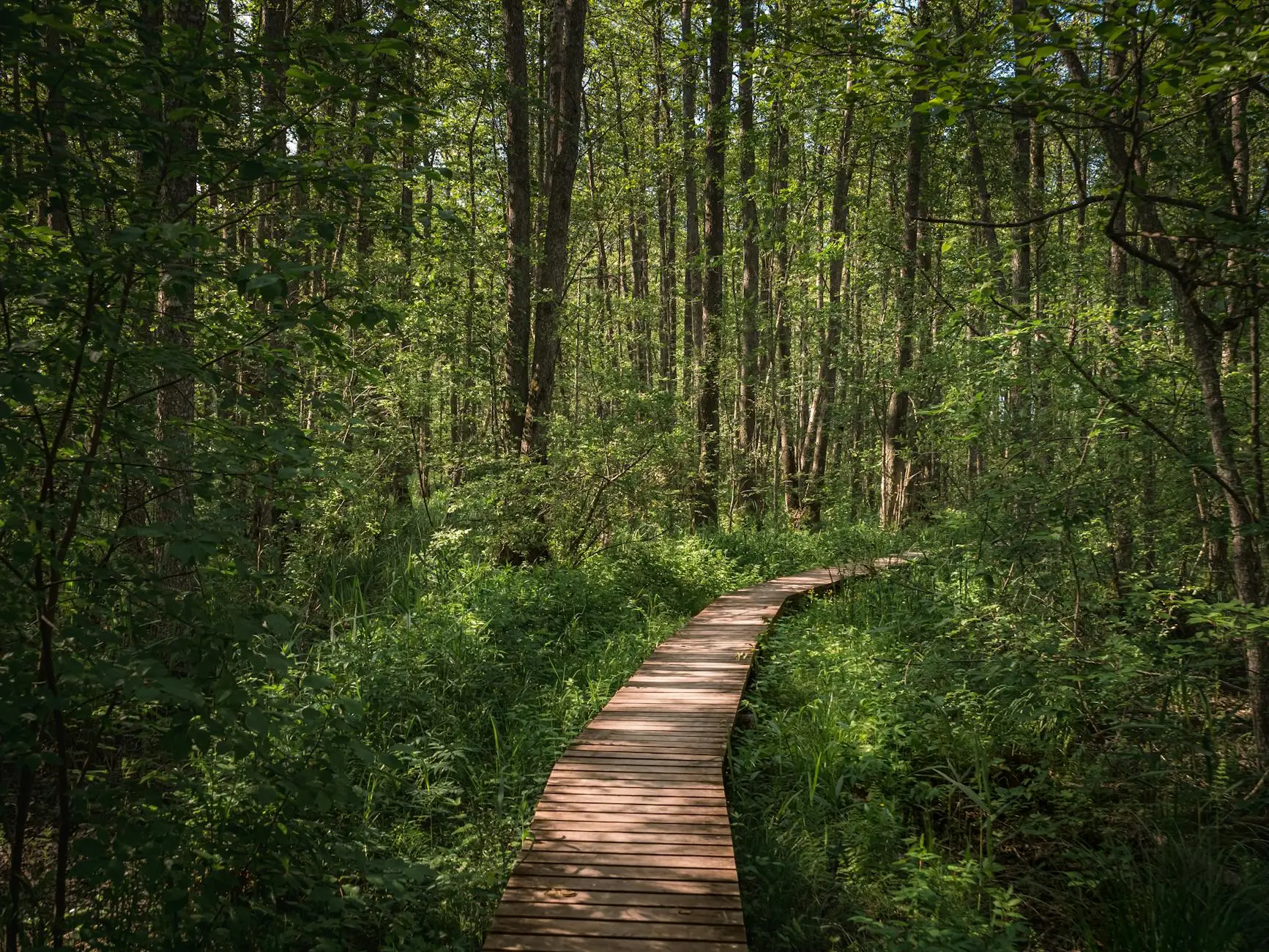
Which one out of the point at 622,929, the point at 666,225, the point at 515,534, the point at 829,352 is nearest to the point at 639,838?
the point at 622,929

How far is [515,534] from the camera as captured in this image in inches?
410

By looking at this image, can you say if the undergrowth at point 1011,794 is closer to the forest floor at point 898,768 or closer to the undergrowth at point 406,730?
the forest floor at point 898,768

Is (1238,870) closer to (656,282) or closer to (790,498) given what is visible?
(790,498)

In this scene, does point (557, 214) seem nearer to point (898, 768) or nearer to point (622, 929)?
point (898, 768)

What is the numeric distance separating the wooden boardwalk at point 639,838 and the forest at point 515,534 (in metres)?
0.35

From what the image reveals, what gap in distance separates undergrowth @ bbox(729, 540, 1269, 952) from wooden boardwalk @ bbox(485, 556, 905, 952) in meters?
0.39

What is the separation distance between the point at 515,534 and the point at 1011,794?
270 inches

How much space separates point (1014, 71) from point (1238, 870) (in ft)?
16.3

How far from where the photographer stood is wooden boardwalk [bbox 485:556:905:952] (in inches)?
143

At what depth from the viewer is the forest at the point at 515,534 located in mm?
3059

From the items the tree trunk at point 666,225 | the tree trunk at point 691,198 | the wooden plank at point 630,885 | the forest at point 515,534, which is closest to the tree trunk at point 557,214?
the forest at point 515,534

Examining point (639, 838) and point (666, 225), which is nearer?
point (639, 838)

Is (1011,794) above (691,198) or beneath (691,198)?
beneath

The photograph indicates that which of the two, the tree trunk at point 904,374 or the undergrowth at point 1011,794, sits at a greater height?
the tree trunk at point 904,374
